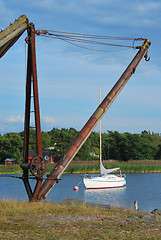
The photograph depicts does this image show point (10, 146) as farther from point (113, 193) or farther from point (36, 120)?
point (36, 120)

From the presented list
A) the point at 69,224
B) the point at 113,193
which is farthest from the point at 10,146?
the point at 69,224

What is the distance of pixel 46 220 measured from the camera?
1137cm

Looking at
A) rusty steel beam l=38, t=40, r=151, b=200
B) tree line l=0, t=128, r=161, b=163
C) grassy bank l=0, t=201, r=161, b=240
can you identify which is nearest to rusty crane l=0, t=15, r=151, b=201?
rusty steel beam l=38, t=40, r=151, b=200

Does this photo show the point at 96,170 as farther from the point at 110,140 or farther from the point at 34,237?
the point at 34,237

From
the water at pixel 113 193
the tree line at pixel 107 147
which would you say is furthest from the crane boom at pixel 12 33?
the tree line at pixel 107 147

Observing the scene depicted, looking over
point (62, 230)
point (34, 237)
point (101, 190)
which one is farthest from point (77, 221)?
Result: point (101, 190)

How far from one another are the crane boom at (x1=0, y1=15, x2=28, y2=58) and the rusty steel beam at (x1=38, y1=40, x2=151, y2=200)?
16.2 ft

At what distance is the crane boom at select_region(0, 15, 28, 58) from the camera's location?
1428 centimetres

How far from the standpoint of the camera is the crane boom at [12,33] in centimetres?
1428

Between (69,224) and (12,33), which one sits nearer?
(69,224)

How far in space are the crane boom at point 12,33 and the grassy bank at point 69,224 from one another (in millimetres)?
6513

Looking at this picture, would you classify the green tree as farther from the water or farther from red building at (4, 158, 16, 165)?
the water

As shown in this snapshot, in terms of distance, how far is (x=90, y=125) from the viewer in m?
16.4

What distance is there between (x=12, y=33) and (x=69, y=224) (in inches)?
321
